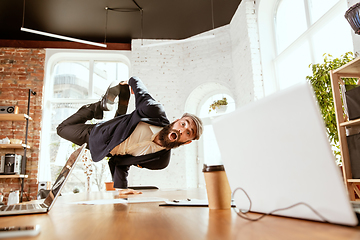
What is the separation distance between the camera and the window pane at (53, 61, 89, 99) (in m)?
6.08

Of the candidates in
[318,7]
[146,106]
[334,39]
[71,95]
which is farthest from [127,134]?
[71,95]

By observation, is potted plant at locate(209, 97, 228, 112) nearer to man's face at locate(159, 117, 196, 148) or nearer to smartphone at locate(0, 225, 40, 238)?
man's face at locate(159, 117, 196, 148)

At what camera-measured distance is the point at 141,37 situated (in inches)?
233

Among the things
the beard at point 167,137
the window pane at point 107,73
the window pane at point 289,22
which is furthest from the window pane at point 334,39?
the window pane at point 107,73

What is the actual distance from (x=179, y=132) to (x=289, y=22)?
10.4 feet

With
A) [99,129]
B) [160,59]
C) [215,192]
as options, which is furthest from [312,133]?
[160,59]

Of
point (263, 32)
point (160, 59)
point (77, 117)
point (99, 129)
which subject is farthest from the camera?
point (160, 59)

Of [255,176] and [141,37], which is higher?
[141,37]

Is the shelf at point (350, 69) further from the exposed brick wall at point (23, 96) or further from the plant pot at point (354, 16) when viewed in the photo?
the exposed brick wall at point (23, 96)

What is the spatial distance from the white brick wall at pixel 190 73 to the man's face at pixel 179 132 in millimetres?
2812

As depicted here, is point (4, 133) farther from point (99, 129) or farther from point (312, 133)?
point (312, 133)

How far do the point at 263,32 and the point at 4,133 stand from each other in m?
5.16


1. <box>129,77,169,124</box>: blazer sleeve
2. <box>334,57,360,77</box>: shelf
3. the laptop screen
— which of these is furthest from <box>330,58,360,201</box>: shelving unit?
the laptop screen

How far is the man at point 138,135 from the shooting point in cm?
208
